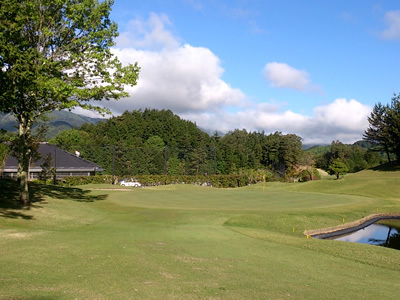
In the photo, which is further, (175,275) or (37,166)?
(37,166)

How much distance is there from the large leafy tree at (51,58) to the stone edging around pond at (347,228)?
13.8 metres

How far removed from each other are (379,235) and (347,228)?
2.12m

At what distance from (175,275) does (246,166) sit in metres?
95.4

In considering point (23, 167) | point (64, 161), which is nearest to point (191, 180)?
point (64, 161)

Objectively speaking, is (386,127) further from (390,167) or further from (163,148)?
(163,148)

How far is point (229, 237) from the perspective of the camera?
1480 cm

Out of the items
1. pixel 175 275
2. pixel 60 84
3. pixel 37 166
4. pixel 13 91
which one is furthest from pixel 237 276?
pixel 37 166

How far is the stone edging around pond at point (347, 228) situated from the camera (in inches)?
785

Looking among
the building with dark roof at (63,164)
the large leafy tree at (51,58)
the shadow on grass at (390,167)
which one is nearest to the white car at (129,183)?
the building with dark roof at (63,164)

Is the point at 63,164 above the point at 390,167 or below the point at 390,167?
below

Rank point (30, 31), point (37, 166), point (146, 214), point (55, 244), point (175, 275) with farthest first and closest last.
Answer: point (37, 166)
point (146, 214)
point (30, 31)
point (55, 244)
point (175, 275)

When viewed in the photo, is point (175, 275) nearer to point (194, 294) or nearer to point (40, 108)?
point (194, 294)

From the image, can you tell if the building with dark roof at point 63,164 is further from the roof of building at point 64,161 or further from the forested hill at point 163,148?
the forested hill at point 163,148

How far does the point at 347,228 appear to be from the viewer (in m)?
22.4
